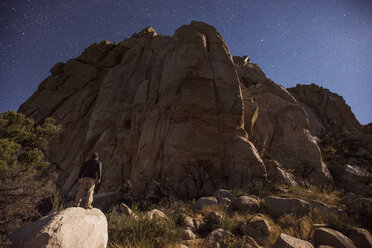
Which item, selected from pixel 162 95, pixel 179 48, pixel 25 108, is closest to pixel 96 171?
pixel 162 95

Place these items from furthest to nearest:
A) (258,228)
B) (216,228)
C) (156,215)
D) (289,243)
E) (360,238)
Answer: (216,228) < (156,215) < (258,228) < (360,238) < (289,243)

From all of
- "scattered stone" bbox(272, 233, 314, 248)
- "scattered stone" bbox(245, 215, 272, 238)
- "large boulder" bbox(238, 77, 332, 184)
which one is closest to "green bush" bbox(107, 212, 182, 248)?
"scattered stone" bbox(245, 215, 272, 238)

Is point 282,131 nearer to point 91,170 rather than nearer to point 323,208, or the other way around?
point 323,208

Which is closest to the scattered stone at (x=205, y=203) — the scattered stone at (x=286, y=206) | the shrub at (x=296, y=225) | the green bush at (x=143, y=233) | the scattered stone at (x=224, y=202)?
the scattered stone at (x=224, y=202)

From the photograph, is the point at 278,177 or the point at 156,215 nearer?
the point at 156,215

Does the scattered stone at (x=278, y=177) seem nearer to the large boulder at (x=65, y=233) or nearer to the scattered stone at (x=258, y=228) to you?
the scattered stone at (x=258, y=228)

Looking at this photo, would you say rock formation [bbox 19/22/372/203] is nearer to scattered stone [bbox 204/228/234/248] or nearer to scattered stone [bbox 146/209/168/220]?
scattered stone [bbox 146/209/168/220]

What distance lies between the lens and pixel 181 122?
562 inches

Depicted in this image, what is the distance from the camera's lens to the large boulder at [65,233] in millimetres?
2764

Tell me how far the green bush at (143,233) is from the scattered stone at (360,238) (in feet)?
→ 14.6

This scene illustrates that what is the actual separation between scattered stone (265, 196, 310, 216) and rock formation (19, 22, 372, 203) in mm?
5107

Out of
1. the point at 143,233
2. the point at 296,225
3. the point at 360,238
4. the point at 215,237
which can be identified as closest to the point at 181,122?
the point at 296,225

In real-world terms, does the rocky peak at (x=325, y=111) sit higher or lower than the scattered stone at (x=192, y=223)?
higher

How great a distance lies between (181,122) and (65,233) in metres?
11.6
